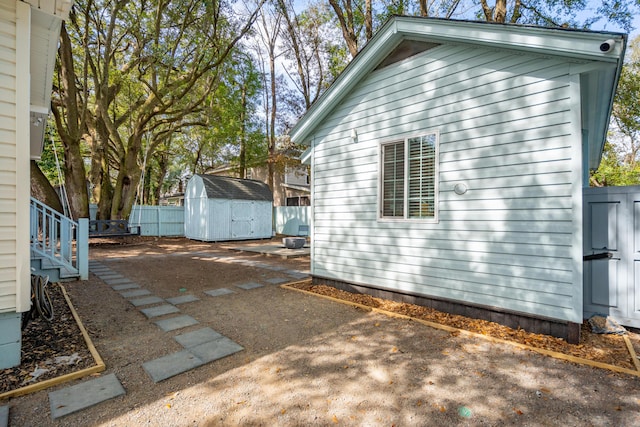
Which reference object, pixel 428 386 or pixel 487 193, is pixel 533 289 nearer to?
pixel 487 193

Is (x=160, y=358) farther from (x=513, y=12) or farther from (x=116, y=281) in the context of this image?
(x=513, y=12)

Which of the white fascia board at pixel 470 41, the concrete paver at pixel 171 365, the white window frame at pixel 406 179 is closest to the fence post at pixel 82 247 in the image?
the concrete paver at pixel 171 365

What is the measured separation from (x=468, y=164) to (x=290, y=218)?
15.3 meters

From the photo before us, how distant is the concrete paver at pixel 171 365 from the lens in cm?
282

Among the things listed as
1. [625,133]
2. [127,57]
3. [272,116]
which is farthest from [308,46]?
[625,133]

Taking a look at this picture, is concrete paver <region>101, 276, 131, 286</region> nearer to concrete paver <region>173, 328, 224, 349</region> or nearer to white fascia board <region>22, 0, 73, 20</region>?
concrete paver <region>173, 328, 224, 349</region>

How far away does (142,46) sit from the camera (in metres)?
11.8

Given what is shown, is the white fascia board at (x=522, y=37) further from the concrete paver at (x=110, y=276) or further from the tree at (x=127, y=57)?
the tree at (x=127, y=57)

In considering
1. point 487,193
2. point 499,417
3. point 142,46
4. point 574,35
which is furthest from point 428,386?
point 142,46

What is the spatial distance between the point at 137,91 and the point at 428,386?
20.7 metres

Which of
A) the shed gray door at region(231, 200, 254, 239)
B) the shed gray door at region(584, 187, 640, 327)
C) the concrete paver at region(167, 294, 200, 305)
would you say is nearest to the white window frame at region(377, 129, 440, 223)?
the shed gray door at region(584, 187, 640, 327)

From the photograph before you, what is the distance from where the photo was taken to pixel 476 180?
4.11 meters

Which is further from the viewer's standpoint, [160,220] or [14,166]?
[160,220]

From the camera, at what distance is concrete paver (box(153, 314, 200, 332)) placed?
158 inches
